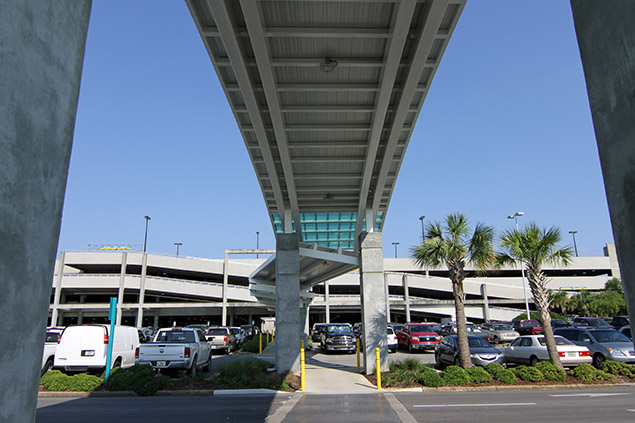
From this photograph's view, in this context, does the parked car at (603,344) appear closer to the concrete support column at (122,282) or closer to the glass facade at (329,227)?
the glass facade at (329,227)

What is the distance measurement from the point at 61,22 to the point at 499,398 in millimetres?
14238

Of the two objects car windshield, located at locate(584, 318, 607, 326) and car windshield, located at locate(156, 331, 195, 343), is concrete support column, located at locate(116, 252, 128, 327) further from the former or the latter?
car windshield, located at locate(584, 318, 607, 326)

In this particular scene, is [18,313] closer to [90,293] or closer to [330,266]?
[330,266]

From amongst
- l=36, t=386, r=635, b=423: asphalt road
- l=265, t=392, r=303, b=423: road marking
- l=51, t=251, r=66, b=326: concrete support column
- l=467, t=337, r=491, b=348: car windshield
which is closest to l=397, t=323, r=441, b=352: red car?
l=467, t=337, r=491, b=348: car windshield

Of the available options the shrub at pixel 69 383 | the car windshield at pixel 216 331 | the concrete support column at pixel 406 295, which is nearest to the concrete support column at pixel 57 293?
the car windshield at pixel 216 331

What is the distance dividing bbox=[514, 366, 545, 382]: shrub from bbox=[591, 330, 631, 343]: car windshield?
5698 mm

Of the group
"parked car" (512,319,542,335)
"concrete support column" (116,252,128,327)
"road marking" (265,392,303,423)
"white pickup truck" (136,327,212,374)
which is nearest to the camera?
"road marking" (265,392,303,423)

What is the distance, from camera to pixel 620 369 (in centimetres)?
1584

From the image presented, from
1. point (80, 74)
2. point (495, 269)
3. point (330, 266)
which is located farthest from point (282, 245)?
point (80, 74)

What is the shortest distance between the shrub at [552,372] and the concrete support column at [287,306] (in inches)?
351

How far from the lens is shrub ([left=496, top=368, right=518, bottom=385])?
15.0 meters

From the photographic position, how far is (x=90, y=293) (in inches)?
2458

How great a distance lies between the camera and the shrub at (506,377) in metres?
15.0

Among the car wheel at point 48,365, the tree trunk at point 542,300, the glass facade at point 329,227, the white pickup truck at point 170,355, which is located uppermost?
the glass facade at point 329,227
